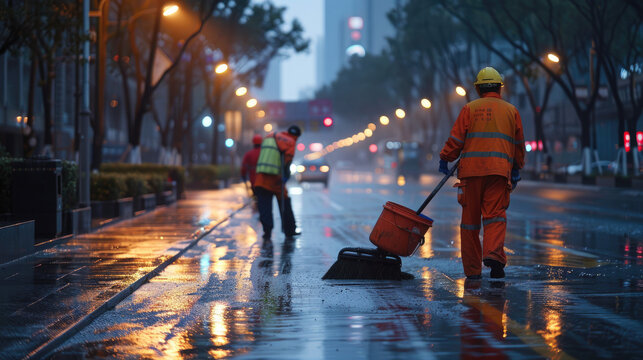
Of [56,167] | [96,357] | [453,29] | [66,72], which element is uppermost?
[453,29]

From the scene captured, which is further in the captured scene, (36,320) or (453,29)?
(453,29)

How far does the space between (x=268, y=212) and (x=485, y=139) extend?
23.1 ft

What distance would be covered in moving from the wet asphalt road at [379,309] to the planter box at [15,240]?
1.94 metres

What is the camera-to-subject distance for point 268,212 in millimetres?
16234

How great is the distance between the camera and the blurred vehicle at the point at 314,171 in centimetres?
5106

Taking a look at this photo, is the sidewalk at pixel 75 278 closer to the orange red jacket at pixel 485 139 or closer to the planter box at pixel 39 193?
the planter box at pixel 39 193

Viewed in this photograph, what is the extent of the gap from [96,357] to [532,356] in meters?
2.74

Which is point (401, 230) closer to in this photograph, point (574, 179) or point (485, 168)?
point (485, 168)

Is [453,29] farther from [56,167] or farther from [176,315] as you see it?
[176,315]

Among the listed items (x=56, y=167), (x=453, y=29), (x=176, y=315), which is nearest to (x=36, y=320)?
(x=176, y=315)

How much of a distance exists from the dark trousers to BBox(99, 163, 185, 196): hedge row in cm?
1127

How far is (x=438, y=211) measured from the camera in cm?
2461

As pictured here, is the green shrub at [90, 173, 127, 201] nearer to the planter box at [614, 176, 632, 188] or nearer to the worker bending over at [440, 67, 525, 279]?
the worker bending over at [440, 67, 525, 279]

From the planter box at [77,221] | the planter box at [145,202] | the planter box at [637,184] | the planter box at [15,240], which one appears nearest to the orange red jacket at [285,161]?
the planter box at [77,221]
